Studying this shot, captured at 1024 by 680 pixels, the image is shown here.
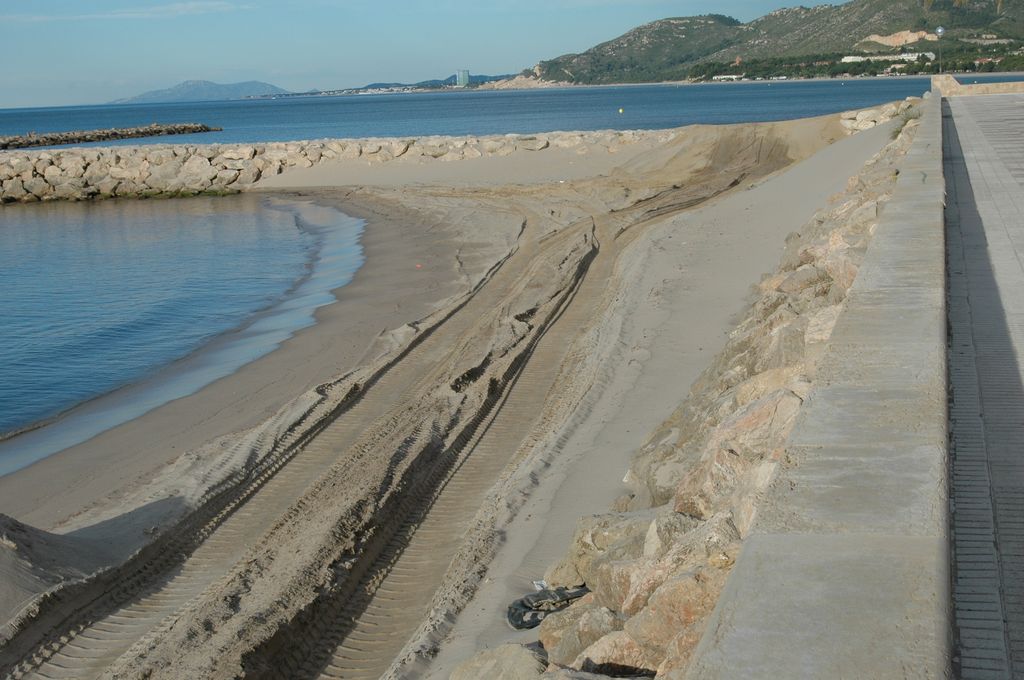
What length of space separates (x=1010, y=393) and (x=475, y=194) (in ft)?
77.3

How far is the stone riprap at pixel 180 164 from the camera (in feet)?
118

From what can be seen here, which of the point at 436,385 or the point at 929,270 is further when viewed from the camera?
the point at 436,385

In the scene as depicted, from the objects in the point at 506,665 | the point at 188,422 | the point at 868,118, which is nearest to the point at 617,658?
the point at 506,665

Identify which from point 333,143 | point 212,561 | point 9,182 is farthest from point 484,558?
point 9,182

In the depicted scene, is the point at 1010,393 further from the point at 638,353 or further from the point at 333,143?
the point at 333,143

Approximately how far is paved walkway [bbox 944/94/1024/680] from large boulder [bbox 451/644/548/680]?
4.72 feet

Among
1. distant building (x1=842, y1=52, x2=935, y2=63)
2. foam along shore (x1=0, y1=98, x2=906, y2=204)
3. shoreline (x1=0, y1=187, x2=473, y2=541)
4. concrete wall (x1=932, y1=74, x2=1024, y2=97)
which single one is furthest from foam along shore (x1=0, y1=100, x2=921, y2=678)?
distant building (x1=842, y1=52, x2=935, y2=63)

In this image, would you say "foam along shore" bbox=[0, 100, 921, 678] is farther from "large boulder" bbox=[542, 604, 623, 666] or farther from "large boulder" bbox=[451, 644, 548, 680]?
"large boulder" bbox=[542, 604, 623, 666]

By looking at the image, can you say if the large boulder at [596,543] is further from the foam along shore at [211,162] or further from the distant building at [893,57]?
the distant building at [893,57]

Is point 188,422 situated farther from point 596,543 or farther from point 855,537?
point 855,537

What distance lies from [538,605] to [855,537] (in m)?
2.56

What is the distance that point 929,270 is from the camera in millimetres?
5852

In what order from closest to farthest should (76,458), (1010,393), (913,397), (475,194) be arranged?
(913,397) → (1010,393) → (76,458) → (475,194)

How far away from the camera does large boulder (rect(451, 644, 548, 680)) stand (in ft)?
12.4
